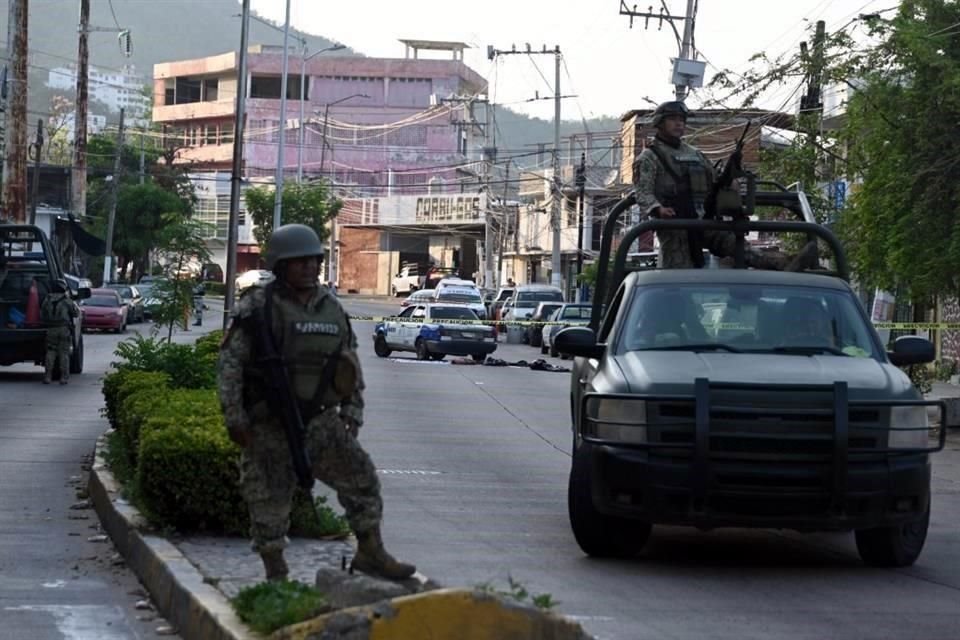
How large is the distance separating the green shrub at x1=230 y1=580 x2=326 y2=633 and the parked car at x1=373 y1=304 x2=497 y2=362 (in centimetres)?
3414

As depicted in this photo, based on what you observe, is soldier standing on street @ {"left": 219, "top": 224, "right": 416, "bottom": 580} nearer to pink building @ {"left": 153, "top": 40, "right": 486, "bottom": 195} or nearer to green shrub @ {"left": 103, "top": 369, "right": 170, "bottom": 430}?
green shrub @ {"left": 103, "top": 369, "right": 170, "bottom": 430}

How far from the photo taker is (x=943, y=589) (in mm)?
9961

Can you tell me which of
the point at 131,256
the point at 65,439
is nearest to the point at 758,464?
the point at 65,439

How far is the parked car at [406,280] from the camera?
326ft

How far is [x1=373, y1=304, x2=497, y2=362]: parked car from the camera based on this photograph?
138 feet

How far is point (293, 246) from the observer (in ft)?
27.3

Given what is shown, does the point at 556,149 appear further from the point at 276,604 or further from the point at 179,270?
the point at 276,604

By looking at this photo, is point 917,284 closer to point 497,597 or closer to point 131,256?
point 497,597

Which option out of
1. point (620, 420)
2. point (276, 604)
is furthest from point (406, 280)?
point (276, 604)

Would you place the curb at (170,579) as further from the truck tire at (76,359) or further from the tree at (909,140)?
the truck tire at (76,359)

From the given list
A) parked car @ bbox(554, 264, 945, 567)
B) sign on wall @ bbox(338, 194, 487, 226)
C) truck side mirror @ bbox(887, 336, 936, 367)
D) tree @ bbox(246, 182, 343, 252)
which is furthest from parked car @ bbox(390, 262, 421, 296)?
parked car @ bbox(554, 264, 945, 567)

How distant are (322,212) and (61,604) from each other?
7878 centimetres

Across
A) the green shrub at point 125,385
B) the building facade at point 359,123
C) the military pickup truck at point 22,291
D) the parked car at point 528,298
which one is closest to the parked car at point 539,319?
the parked car at point 528,298

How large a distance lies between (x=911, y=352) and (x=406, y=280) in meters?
89.9
